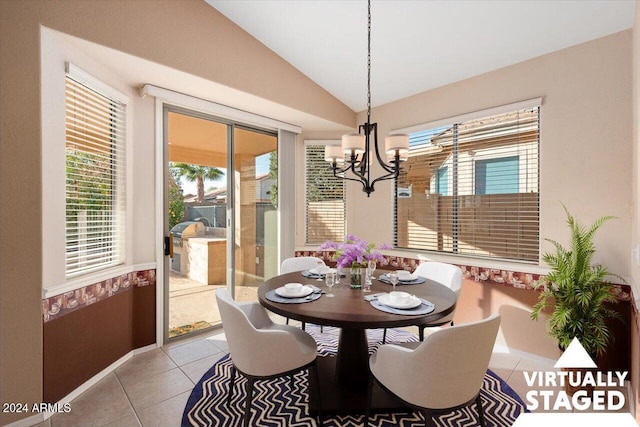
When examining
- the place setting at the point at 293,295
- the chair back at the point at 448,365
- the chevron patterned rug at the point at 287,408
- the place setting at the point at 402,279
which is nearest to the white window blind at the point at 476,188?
the place setting at the point at 402,279

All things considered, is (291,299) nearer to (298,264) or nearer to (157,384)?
(298,264)

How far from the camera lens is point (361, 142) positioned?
2.14m

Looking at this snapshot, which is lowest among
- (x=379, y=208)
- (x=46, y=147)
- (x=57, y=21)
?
(x=379, y=208)

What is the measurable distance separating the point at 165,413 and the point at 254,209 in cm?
230

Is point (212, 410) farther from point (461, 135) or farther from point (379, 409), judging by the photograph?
point (461, 135)

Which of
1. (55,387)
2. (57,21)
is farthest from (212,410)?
(57,21)

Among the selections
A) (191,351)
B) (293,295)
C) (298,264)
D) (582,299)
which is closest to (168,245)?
(191,351)

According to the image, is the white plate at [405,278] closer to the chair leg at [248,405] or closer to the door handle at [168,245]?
the chair leg at [248,405]

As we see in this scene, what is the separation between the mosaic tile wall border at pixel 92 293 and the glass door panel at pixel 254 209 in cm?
104

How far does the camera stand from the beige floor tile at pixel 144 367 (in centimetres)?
244

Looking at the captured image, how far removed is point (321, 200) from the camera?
4.26 m

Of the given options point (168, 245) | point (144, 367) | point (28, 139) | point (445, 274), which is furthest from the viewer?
point (168, 245)

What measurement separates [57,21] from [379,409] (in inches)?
130

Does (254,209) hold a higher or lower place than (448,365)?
higher
